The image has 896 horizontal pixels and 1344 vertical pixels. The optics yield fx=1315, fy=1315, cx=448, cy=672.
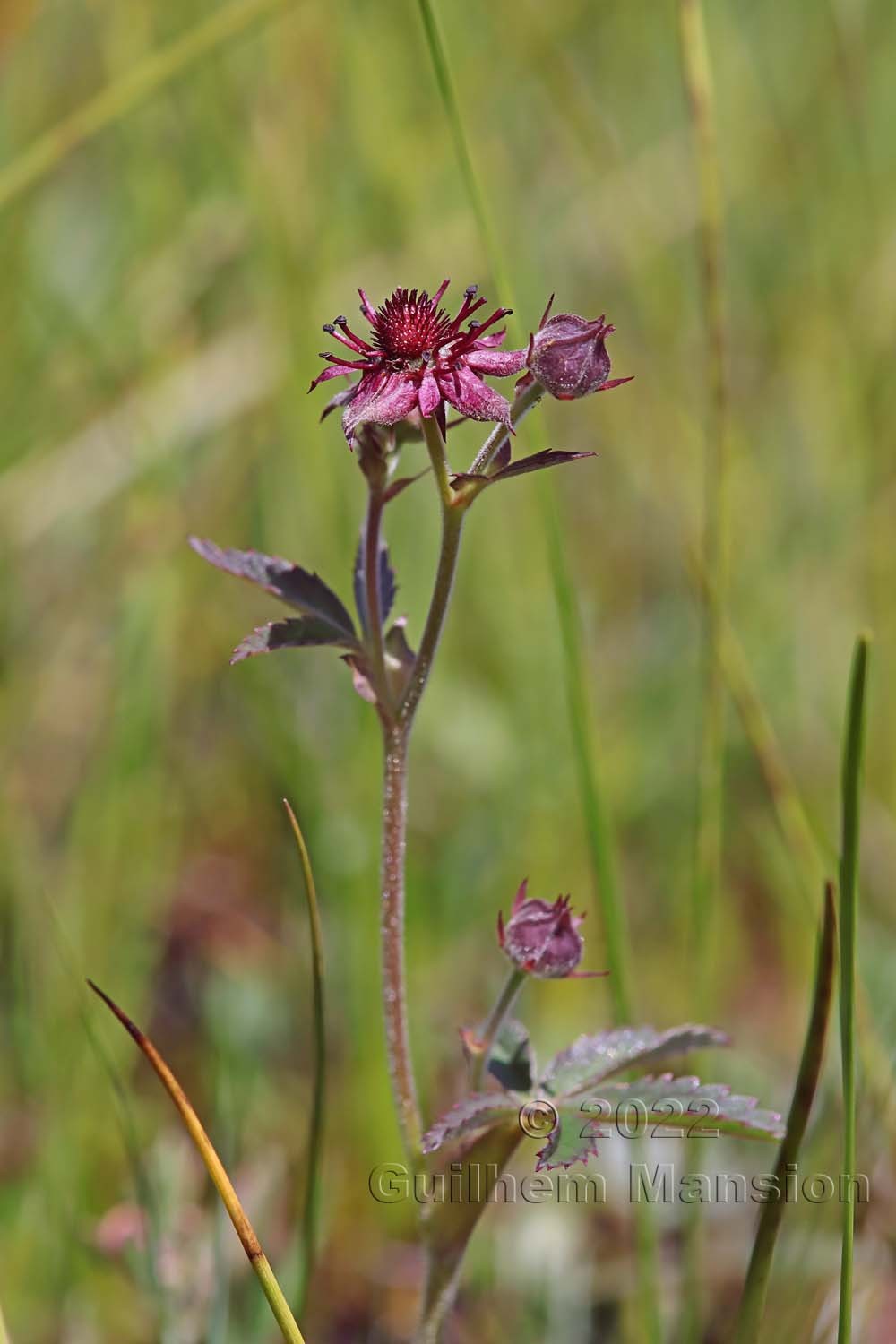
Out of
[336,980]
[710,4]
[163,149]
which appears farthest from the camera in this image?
[710,4]

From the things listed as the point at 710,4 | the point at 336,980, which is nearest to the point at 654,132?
the point at 710,4

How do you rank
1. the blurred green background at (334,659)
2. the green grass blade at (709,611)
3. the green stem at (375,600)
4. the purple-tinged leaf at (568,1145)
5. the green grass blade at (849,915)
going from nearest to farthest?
the green grass blade at (849,915), the purple-tinged leaf at (568,1145), the green stem at (375,600), the green grass blade at (709,611), the blurred green background at (334,659)

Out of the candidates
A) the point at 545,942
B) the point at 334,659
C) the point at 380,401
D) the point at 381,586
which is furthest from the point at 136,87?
the point at 545,942

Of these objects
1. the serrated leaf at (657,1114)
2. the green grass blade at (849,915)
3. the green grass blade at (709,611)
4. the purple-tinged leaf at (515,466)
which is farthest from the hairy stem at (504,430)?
the green grass blade at (709,611)

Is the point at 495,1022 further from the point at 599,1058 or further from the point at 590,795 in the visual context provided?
the point at 590,795

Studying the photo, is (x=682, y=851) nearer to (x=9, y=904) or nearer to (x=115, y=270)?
(x=9, y=904)

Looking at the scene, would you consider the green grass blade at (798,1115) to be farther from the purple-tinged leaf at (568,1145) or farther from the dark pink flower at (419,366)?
the dark pink flower at (419,366)
